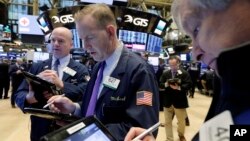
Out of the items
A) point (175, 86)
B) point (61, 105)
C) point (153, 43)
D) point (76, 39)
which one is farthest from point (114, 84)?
point (153, 43)

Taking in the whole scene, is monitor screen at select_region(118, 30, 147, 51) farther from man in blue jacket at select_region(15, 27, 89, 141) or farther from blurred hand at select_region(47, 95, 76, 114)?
blurred hand at select_region(47, 95, 76, 114)

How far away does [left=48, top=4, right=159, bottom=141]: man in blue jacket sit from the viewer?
172cm

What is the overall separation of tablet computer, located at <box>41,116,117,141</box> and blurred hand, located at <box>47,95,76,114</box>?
2.85 ft

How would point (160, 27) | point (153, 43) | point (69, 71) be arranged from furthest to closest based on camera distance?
point (153, 43), point (160, 27), point (69, 71)

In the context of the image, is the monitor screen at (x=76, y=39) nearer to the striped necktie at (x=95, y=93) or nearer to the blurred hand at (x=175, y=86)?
the blurred hand at (x=175, y=86)

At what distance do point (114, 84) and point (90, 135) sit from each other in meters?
0.70

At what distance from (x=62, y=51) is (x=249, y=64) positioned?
235cm

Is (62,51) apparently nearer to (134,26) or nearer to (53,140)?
(53,140)

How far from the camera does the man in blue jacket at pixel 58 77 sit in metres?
2.48

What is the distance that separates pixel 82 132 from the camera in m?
1.07

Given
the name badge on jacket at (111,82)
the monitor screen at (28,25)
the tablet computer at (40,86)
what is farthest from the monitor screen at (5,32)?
the name badge on jacket at (111,82)

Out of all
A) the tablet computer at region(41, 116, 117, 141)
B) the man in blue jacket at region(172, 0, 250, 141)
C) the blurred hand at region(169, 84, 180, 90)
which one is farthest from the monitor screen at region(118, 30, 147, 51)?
the man in blue jacket at region(172, 0, 250, 141)

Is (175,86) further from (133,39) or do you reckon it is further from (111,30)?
(133,39)

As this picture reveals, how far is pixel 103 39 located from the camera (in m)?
1.92
